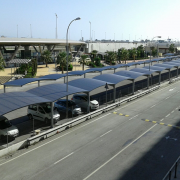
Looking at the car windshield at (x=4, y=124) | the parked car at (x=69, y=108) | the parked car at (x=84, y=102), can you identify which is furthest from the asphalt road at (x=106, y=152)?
the car windshield at (x=4, y=124)

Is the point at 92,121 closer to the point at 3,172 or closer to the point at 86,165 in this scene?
the point at 86,165

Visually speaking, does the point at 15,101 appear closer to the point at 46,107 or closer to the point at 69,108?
the point at 46,107

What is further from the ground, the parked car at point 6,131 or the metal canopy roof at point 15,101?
the metal canopy roof at point 15,101

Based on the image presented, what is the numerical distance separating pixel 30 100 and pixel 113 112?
10052mm

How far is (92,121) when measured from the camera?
22422 mm

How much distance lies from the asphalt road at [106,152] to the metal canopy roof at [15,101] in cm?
311

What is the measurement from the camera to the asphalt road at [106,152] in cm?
1307

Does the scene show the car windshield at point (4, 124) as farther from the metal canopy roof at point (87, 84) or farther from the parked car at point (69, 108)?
the metal canopy roof at point (87, 84)

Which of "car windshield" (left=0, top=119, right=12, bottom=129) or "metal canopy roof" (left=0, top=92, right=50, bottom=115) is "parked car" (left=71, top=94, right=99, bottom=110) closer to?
"metal canopy roof" (left=0, top=92, right=50, bottom=115)

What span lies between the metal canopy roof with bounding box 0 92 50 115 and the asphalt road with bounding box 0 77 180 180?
10.2ft

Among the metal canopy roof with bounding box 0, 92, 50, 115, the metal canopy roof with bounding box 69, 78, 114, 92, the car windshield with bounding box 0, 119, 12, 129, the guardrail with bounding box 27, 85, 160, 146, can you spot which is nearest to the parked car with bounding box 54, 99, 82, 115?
the guardrail with bounding box 27, 85, 160, 146

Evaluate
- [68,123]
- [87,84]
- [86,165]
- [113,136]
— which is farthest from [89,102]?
[86,165]

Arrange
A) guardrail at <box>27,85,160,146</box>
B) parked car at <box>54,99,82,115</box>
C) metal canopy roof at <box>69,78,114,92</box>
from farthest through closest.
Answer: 1. metal canopy roof at <box>69,78,114,92</box>
2. parked car at <box>54,99,82,115</box>
3. guardrail at <box>27,85,160,146</box>

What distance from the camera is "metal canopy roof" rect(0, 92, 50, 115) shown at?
1697cm
